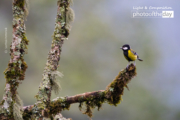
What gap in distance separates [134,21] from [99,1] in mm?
2733

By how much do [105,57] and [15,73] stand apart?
376 inches

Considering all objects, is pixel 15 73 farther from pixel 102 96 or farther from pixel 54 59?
pixel 102 96

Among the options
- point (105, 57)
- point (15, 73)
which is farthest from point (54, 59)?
point (105, 57)

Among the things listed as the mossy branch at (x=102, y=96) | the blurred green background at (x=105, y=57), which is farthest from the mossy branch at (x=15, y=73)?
the blurred green background at (x=105, y=57)

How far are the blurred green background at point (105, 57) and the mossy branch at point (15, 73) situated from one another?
7160 mm

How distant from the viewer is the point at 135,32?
12562 millimetres

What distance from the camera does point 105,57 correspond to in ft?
38.2

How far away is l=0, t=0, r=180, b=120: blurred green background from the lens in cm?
1020

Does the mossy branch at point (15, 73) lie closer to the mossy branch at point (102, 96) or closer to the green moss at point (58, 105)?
the mossy branch at point (102, 96)

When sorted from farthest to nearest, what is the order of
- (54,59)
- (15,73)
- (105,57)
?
(105,57)
(54,59)
(15,73)

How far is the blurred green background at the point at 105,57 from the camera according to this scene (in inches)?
401

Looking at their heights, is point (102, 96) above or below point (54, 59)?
below

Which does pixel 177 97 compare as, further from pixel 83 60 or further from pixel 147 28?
pixel 83 60

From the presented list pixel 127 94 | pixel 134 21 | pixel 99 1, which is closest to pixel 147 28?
pixel 134 21
